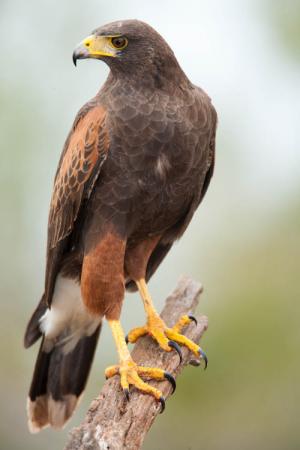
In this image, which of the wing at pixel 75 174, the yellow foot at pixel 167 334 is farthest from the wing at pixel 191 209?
the wing at pixel 75 174

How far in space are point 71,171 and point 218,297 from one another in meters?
2.96

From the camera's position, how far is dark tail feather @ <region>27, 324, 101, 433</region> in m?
7.13

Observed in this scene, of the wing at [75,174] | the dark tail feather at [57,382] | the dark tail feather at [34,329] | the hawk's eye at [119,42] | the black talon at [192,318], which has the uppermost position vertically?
the hawk's eye at [119,42]

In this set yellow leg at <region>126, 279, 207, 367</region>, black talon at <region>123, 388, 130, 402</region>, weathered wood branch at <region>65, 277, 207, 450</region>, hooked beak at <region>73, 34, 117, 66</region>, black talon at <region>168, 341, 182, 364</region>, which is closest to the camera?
weathered wood branch at <region>65, 277, 207, 450</region>

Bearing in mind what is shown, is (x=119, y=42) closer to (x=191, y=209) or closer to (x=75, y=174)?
(x=75, y=174)

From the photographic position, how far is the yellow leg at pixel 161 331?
6305mm

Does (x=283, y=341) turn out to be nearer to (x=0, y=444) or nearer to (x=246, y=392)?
(x=246, y=392)

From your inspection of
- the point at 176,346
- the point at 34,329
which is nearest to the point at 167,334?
the point at 176,346

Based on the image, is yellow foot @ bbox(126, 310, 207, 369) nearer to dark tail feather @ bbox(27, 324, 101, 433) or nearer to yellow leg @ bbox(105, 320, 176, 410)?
yellow leg @ bbox(105, 320, 176, 410)

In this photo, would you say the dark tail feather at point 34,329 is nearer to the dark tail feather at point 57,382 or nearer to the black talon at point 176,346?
the dark tail feather at point 57,382

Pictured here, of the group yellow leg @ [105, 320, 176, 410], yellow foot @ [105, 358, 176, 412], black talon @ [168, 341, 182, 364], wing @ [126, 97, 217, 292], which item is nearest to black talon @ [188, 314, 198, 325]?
black talon @ [168, 341, 182, 364]

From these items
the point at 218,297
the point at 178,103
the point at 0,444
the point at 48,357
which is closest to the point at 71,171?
the point at 178,103

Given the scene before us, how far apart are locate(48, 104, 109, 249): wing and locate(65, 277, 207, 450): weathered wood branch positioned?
44.3 inches

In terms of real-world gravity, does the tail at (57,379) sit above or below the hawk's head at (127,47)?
below
